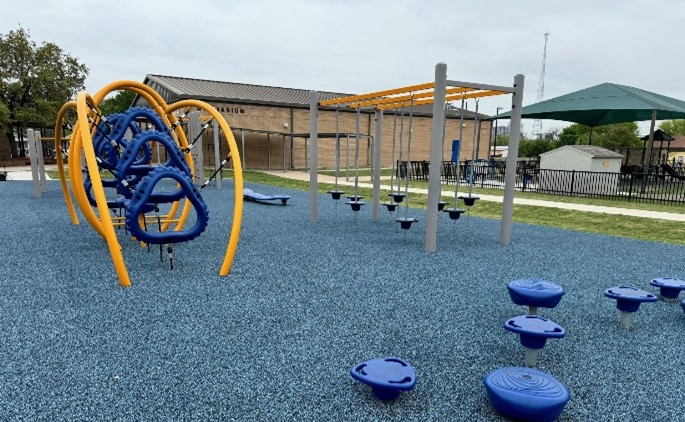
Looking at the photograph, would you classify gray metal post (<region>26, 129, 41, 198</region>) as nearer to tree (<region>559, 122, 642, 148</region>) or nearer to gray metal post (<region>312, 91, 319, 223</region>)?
gray metal post (<region>312, 91, 319, 223</region>)

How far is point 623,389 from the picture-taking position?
8.42 ft

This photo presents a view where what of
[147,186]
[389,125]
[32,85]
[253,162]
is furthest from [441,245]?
[32,85]

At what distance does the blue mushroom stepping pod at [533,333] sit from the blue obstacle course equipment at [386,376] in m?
0.80

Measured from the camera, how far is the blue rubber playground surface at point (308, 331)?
2395 mm

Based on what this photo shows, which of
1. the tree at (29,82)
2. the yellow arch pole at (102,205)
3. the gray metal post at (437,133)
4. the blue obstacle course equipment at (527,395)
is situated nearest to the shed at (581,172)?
the gray metal post at (437,133)

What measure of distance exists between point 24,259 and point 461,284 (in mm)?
5401

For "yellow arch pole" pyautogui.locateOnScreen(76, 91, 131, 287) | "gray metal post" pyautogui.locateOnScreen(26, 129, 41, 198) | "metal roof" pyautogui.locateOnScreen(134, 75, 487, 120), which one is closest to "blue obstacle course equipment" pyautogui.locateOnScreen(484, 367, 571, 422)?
"yellow arch pole" pyautogui.locateOnScreen(76, 91, 131, 287)

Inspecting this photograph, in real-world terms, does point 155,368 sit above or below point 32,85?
below

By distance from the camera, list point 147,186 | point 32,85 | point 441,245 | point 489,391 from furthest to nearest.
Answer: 1. point 32,85
2. point 441,245
3. point 147,186
4. point 489,391

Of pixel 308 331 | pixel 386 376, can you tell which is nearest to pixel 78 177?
pixel 308 331

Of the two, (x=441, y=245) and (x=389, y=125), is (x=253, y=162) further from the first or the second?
(x=441, y=245)

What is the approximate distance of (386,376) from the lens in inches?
97.0

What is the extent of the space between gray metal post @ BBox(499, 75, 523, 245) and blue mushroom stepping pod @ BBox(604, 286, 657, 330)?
298 centimetres

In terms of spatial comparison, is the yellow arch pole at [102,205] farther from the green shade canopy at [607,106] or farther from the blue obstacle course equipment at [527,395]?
the green shade canopy at [607,106]
